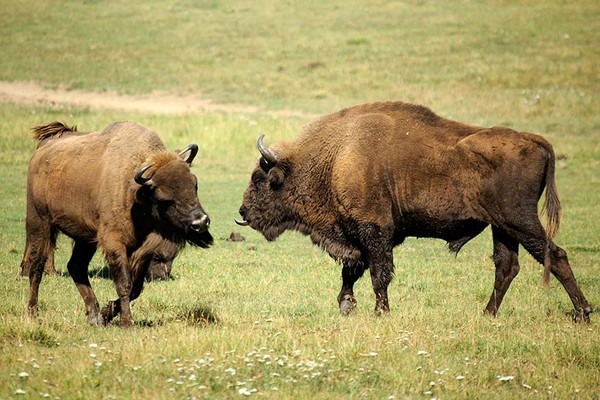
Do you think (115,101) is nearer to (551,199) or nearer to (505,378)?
(551,199)

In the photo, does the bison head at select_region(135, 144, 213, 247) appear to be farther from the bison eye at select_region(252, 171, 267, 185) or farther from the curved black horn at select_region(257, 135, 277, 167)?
the bison eye at select_region(252, 171, 267, 185)

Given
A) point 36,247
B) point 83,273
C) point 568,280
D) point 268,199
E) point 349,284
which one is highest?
point 268,199

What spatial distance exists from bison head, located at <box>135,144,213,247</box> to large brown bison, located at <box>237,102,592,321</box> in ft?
6.43

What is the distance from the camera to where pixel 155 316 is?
10.2 metres

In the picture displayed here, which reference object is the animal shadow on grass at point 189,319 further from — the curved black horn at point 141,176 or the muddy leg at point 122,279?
the curved black horn at point 141,176


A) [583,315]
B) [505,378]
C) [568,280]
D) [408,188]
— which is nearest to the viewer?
[505,378]

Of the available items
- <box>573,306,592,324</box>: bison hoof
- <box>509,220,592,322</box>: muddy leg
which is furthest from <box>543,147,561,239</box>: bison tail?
<box>573,306,592,324</box>: bison hoof

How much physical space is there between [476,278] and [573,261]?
2573 mm

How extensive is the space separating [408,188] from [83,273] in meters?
3.69

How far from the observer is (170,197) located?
30.7 feet

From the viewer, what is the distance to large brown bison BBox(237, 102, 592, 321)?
10.2 metres

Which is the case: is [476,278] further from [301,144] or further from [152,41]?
[152,41]

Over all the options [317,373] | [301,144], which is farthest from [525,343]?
[301,144]

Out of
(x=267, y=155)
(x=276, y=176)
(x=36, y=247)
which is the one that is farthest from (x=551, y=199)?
(x=36, y=247)
